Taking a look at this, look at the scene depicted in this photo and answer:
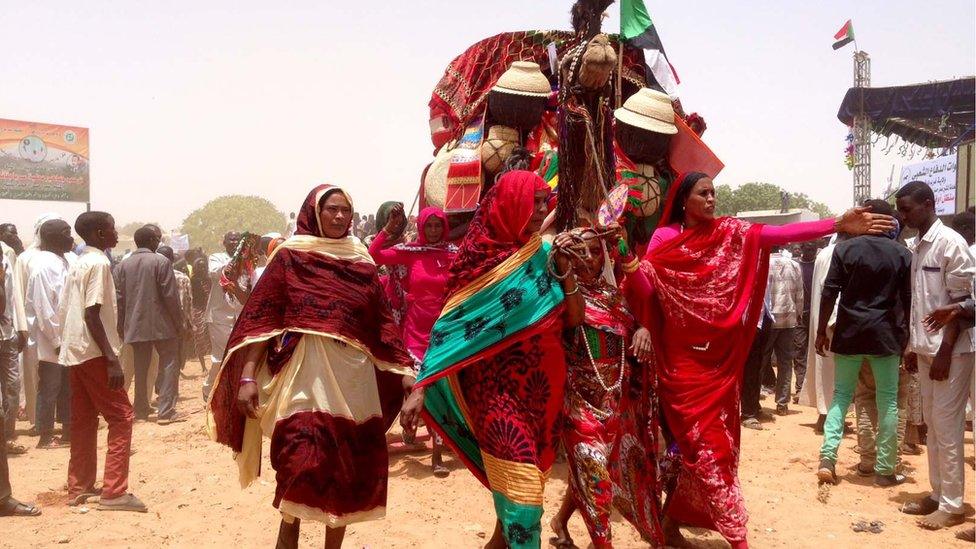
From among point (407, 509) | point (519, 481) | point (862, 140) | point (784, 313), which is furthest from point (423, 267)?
point (862, 140)

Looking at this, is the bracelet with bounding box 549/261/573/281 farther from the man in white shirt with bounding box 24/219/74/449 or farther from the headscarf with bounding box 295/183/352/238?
the man in white shirt with bounding box 24/219/74/449

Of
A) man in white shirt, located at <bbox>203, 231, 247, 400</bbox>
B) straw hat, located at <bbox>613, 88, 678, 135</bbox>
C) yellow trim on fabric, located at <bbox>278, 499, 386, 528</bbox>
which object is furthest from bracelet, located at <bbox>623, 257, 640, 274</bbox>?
man in white shirt, located at <bbox>203, 231, 247, 400</bbox>

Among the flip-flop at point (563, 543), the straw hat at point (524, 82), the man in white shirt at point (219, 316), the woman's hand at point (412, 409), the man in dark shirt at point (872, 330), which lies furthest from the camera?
the man in white shirt at point (219, 316)

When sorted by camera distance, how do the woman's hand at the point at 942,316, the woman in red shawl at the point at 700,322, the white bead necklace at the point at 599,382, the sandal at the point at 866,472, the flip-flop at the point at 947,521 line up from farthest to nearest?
the sandal at the point at 866,472 < the flip-flop at the point at 947,521 < the woman's hand at the point at 942,316 < the woman in red shawl at the point at 700,322 < the white bead necklace at the point at 599,382

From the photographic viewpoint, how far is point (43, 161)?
3512cm

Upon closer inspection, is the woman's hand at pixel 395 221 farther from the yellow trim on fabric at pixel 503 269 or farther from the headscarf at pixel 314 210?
the yellow trim on fabric at pixel 503 269

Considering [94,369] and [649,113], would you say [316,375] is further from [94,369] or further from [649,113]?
[649,113]

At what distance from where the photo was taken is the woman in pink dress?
235 inches

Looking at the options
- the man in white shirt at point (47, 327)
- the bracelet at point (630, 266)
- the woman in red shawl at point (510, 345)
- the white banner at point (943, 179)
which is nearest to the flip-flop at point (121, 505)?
the man in white shirt at point (47, 327)

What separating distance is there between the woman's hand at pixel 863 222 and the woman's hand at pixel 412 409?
2363 mm

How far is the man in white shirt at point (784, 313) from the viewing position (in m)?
8.85

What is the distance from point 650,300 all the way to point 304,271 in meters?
2.03

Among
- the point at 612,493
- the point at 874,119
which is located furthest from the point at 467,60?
the point at 874,119

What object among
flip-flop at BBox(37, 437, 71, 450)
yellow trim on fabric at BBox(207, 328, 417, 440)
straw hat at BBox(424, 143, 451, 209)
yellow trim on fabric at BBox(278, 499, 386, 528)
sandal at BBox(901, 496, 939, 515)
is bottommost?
flip-flop at BBox(37, 437, 71, 450)
